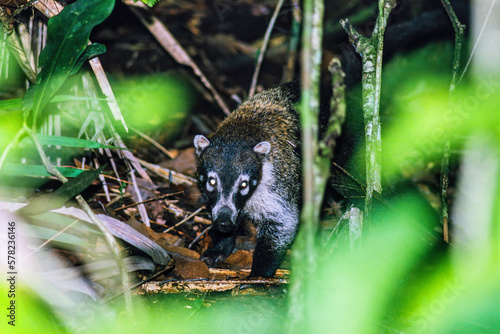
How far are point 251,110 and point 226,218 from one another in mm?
1685

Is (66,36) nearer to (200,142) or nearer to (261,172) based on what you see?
(200,142)

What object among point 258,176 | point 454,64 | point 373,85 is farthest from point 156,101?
point 454,64

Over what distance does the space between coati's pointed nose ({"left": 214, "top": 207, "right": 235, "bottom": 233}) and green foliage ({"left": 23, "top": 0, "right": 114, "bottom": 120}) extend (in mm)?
1913

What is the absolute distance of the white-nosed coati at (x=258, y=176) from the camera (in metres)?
4.47

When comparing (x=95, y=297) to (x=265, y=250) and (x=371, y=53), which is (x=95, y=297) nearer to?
(x=265, y=250)

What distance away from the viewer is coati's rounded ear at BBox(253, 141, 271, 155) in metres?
4.64

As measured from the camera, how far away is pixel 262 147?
15.3ft

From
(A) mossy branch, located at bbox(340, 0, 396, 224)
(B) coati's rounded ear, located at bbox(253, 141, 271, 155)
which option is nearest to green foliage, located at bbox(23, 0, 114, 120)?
(B) coati's rounded ear, located at bbox(253, 141, 271, 155)

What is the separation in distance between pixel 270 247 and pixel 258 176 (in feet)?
2.63

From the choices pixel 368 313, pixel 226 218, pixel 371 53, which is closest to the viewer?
pixel 368 313

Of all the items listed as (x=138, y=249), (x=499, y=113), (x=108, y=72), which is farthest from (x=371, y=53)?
(x=108, y=72)

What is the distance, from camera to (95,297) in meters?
3.33

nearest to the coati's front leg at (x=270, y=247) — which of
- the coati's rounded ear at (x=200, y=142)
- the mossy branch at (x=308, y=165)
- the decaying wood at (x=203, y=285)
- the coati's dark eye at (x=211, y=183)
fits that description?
the decaying wood at (x=203, y=285)

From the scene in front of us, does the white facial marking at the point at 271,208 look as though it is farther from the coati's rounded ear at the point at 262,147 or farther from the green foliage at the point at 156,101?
the green foliage at the point at 156,101
